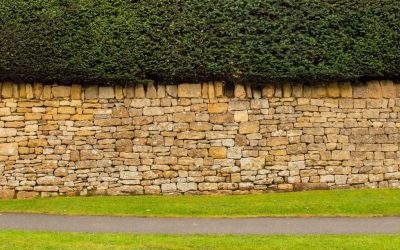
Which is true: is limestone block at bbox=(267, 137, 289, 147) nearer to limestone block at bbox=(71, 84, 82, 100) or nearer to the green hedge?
the green hedge

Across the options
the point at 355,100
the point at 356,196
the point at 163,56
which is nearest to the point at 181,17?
the point at 163,56

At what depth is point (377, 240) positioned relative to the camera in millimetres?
12016

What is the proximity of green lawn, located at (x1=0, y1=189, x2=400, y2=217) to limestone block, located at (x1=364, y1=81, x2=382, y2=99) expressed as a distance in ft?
8.49

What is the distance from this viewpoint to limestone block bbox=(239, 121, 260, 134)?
58.7ft

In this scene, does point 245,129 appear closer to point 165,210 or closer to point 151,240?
point 165,210

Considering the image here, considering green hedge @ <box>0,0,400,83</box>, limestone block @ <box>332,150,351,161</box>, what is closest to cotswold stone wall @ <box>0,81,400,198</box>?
green hedge @ <box>0,0,400,83</box>

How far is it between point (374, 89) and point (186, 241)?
28.5 ft

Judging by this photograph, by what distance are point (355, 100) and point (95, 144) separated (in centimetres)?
698

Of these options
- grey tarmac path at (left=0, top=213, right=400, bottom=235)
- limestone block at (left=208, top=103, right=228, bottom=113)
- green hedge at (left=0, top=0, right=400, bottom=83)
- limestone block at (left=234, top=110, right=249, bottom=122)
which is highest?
green hedge at (left=0, top=0, right=400, bottom=83)

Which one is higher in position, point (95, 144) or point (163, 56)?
point (163, 56)

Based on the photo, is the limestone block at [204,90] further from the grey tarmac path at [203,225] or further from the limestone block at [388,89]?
the limestone block at [388,89]

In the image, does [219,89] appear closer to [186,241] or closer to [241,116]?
[241,116]

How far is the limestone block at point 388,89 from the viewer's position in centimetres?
1841

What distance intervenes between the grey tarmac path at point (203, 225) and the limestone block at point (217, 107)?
3.95m
